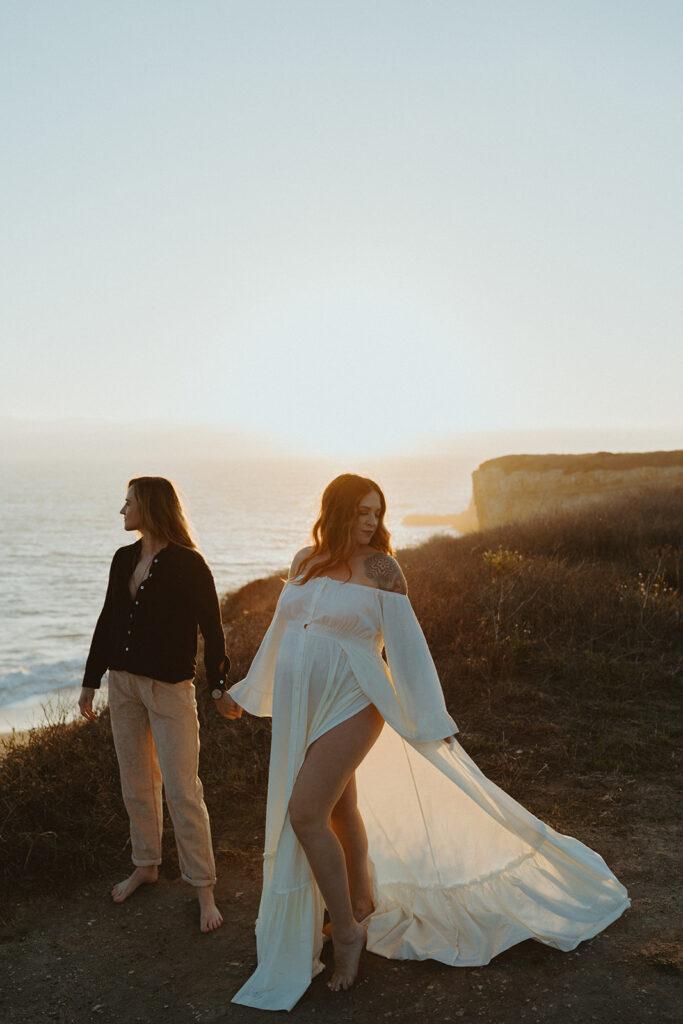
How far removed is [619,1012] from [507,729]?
3912 millimetres

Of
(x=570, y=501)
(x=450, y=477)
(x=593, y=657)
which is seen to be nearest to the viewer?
(x=593, y=657)

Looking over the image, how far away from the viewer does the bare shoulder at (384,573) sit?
12.8ft

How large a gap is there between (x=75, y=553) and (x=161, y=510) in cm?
4409

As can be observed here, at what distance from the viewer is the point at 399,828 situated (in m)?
4.37

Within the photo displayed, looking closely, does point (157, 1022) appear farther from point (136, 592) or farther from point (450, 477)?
point (450, 477)

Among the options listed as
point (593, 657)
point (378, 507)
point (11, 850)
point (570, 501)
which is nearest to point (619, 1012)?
point (378, 507)

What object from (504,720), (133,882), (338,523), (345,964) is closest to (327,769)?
(345,964)

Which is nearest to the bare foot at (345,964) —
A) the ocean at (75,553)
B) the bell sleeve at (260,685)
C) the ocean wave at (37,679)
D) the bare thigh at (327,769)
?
the bare thigh at (327,769)

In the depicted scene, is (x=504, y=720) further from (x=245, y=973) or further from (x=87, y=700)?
(x=87, y=700)

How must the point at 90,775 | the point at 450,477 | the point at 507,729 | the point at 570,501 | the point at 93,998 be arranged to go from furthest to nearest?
the point at 450,477 → the point at 570,501 → the point at 507,729 → the point at 90,775 → the point at 93,998

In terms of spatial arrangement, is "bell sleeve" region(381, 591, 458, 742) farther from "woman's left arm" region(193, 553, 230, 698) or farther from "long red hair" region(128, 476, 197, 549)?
"long red hair" region(128, 476, 197, 549)

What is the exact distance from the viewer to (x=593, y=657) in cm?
871

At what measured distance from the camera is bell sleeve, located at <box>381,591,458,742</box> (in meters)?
3.86

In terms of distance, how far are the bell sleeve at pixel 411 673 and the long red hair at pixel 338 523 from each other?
11.4 inches
